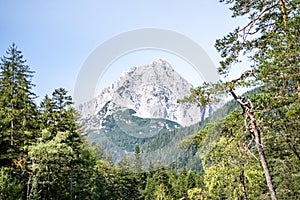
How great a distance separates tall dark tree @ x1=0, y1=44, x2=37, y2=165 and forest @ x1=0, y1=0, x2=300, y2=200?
8 centimetres

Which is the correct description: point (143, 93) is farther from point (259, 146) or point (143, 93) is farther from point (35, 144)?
point (259, 146)

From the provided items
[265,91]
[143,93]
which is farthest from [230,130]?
[143,93]

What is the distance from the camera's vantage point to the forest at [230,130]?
9.19 m

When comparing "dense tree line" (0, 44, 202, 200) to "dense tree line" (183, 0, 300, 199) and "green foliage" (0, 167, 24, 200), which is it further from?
"dense tree line" (183, 0, 300, 199)

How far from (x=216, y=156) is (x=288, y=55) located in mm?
7283

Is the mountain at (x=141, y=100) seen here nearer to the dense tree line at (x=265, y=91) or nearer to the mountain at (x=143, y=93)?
the mountain at (x=143, y=93)

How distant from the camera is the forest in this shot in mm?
9188

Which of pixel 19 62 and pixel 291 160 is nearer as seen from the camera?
pixel 291 160

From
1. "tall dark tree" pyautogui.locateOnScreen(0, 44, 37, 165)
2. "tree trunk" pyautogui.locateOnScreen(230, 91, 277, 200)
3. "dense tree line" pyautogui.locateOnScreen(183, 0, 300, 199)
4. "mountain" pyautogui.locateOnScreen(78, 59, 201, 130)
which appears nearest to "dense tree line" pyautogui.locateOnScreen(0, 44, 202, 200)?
"tall dark tree" pyautogui.locateOnScreen(0, 44, 37, 165)

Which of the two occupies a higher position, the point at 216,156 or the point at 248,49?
the point at 248,49

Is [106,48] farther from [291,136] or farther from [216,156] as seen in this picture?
[291,136]

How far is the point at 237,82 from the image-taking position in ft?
31.7

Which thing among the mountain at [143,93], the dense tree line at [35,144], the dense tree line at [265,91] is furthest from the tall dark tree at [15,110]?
the dense tree line at [265,91]

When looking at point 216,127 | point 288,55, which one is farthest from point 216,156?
point 288,55
